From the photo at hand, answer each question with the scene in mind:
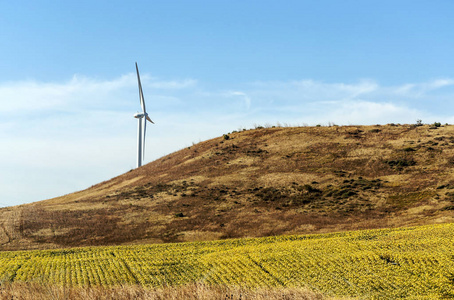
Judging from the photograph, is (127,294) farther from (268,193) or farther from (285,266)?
(268,193)

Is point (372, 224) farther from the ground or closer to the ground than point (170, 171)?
closer to the ground

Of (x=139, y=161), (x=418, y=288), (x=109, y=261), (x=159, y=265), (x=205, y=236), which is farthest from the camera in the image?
(x=139, y=161)

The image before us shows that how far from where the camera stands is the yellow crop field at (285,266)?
3522cm

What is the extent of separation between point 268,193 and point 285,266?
1903 inches

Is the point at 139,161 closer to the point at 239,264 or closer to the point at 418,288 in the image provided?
the point at 239,264

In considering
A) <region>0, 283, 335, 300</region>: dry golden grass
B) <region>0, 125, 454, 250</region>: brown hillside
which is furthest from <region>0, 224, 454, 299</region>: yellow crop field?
<region>0, 125, 454, 250</region>: brown hillside

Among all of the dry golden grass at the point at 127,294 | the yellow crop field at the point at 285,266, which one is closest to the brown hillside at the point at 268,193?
the yellow crop field at the point at 285,266

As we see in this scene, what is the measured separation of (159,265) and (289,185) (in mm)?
50780

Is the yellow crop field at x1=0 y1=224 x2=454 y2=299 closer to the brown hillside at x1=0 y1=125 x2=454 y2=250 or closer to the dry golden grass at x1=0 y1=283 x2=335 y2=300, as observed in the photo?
the dry golden grass at x1=0 y1=283 x2=335 y2=300

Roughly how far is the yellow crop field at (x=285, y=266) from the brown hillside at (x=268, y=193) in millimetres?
15659

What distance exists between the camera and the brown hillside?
7219 centimetres

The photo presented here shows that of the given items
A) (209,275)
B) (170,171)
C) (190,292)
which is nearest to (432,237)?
(209,275)

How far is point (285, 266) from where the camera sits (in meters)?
41.2

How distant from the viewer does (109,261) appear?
159 ft
